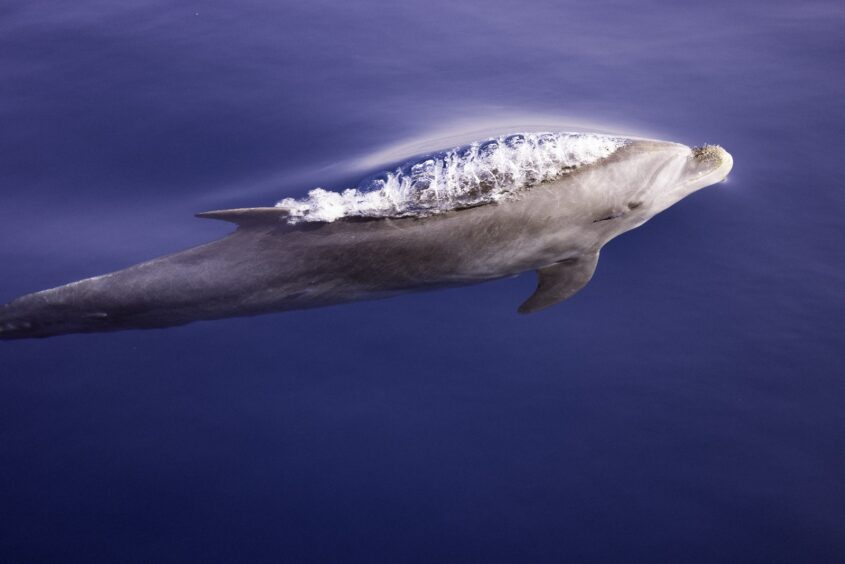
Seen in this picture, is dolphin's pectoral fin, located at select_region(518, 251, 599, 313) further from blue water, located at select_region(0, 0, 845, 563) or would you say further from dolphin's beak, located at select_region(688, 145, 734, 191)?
dolphin's beak, located at select_region(688, 145, 734, 191)

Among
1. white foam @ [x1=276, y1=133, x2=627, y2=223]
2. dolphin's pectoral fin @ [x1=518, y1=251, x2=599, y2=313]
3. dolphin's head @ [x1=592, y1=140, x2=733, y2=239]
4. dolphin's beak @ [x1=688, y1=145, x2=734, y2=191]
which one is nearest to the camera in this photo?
white foam @ [x1=276, y1=133, x2=627, y2=223]

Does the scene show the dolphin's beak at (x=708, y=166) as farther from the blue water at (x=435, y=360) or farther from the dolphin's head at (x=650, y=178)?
the blue water at (x=435, y=360)

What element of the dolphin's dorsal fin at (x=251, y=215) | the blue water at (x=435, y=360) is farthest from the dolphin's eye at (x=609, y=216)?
the dolphin's dorsal fin at (x=251, y=215)

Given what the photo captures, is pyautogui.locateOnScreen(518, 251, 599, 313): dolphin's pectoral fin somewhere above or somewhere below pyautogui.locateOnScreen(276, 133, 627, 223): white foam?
below

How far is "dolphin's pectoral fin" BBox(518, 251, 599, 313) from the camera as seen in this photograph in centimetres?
584

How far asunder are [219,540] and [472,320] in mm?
2661

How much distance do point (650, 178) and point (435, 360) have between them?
257 centimetres

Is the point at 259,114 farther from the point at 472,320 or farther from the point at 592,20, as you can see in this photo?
the point at 592,20

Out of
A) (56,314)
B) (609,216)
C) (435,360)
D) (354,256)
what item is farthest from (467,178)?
(56,314)

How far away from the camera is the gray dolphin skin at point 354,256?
208 inches

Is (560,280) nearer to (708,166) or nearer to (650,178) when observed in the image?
(650,178)

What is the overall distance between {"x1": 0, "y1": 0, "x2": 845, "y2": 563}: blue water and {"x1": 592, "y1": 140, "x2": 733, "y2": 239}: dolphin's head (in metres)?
0.32

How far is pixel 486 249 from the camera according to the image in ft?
18.2

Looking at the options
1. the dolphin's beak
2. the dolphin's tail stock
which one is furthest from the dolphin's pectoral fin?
the dolphin's tail stock
